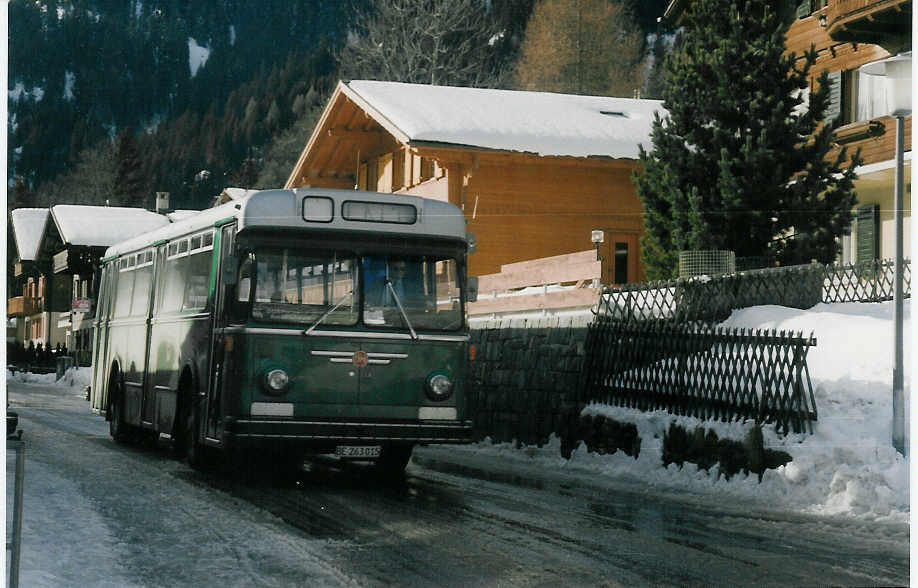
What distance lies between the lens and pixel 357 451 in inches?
479

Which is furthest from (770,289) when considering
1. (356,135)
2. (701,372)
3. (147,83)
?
(356,135)

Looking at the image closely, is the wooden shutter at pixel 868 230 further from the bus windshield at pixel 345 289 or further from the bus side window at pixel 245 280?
the bus side window at pixel 245 280

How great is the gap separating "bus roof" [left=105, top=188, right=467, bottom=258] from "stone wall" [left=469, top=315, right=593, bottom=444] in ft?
15.6

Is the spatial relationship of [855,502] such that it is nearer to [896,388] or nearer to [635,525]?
[896,388]

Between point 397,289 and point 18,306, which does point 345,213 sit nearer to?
point 397,289

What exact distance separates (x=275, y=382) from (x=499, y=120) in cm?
1973

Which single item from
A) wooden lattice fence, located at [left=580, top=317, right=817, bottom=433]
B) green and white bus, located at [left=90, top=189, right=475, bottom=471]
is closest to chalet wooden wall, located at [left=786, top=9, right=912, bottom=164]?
wooden lattice fence, located at [left=580, top=317, right=817, bottom=433]

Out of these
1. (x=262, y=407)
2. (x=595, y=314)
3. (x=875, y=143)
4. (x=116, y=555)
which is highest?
(x=875, y=143)

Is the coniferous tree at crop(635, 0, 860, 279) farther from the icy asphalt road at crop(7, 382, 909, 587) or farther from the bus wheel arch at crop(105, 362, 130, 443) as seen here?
the bus wheel arch at crop(105, 362, 130, 443)

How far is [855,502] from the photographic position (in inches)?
410

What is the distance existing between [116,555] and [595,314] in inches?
447

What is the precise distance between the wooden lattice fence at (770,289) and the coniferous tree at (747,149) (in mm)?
2314

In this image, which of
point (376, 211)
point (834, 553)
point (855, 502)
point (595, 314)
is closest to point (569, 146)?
point (595, 314)

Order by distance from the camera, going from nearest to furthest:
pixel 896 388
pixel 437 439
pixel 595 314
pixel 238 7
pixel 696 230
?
pixel 238 7 < pixel 896 388 < pixel 437 439 < pixel 595 314 < pixel 696 230
